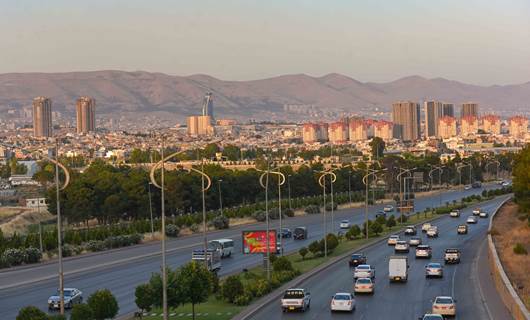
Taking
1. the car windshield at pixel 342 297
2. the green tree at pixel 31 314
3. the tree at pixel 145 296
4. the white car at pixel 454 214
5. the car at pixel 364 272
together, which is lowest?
the white car at pixel 454 214

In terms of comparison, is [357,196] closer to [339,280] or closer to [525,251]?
[525,251]

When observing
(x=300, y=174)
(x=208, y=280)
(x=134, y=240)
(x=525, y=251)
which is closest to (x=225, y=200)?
(x=300, y=174)

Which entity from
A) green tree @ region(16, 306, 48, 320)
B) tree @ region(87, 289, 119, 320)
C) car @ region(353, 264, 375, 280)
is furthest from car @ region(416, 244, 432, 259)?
green tree @ region(16, 306, 48, 320)

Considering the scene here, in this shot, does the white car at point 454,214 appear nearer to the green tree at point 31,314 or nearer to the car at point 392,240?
the car at point 392,240

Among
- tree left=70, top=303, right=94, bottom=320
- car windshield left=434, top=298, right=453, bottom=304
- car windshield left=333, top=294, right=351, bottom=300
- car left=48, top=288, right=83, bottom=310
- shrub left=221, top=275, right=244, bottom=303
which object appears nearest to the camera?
tree left=70, top=303, right=94, bottom=320

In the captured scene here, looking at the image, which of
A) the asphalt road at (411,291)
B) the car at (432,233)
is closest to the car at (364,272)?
the asphalt road at (411,291)

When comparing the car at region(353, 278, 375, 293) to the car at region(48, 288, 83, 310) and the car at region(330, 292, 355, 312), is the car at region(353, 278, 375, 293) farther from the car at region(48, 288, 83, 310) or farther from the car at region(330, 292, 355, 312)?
the car at region(48, 288, 83, 310)
